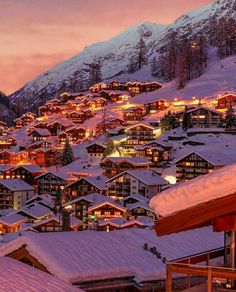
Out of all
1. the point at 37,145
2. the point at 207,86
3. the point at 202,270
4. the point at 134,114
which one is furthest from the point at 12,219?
the point at 207,86

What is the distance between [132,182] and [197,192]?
171ft

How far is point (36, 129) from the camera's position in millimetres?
96500

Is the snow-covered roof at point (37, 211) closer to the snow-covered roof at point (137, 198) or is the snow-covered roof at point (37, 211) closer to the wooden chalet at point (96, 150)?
the snow-covered roof at point (137, 198)

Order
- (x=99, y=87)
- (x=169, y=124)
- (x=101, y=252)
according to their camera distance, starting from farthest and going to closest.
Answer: (x=99, y=87), (x=169, y=124), (x=101, y=252)

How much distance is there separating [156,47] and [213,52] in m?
66.8

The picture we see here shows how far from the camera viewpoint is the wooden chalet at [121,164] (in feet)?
202

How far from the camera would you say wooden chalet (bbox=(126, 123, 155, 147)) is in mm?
75625

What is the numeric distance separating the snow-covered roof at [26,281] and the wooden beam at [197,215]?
1528 millimetres

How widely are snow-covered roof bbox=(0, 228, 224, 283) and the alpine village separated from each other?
0.09ft

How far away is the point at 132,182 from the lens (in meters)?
56.1

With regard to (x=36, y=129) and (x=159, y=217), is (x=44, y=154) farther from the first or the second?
(x=159, y=217)

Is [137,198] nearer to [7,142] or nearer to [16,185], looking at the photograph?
[16,185]

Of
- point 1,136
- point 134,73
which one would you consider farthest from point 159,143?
point 134,73

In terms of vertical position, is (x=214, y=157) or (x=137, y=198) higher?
(x=214, y=157)
